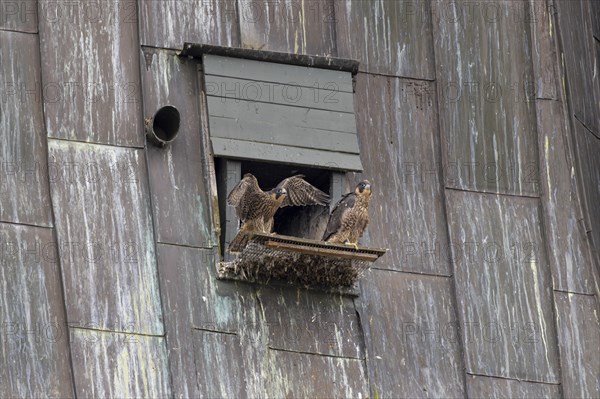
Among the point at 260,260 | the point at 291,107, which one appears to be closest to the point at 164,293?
the point at 260,260

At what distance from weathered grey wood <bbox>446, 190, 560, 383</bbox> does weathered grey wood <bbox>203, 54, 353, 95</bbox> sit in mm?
1626

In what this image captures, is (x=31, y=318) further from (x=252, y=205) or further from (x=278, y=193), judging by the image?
(x=278, y=193)

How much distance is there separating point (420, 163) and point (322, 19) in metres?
1.84

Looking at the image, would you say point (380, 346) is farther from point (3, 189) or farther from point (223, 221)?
point (3, 189)

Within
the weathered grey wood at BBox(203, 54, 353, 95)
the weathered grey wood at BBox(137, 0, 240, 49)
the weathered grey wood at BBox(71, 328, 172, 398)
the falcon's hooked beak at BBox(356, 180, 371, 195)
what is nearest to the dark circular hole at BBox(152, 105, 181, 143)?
the weathered grey wood at BBox(203, 54, 353, 95)

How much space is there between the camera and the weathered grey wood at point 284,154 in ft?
87.1

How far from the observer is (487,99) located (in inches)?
1097

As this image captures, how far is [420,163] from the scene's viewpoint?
27.3m

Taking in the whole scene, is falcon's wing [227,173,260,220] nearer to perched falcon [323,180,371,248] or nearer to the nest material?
the nest material

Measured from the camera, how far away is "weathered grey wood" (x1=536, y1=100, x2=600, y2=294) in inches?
1070

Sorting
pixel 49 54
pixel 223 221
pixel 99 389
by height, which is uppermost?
pixel 49 54

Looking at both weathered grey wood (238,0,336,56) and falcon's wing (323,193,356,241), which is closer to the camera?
falcon's wing (323,193,356,241)

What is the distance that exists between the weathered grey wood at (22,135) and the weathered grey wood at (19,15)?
0.05 feet

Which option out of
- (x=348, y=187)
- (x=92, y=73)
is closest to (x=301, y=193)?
(x=348, y=187)
